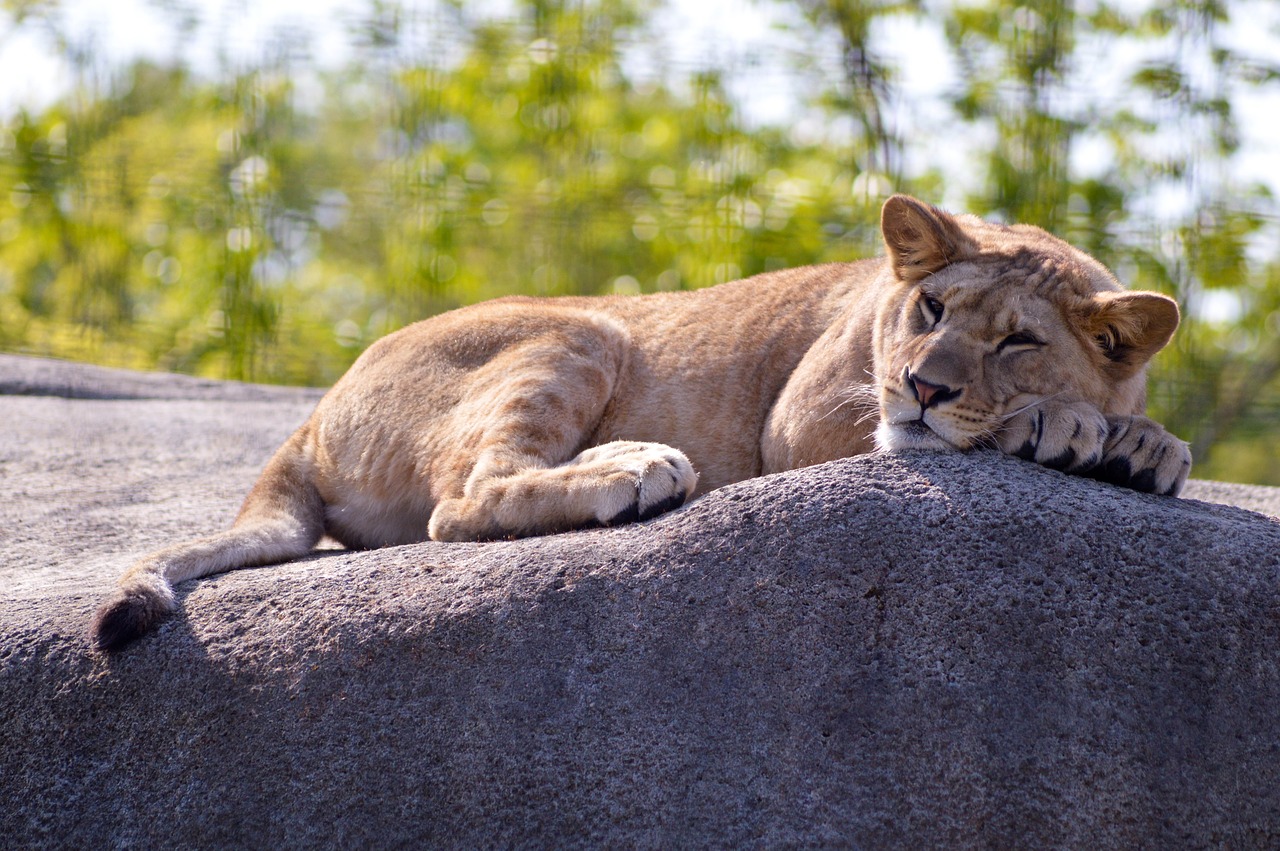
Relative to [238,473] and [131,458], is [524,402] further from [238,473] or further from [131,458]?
[131,458]

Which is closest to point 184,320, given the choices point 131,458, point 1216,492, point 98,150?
point 98,150

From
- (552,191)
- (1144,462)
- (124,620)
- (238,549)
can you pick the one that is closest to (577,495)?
(238,549)

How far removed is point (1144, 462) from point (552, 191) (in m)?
6.57

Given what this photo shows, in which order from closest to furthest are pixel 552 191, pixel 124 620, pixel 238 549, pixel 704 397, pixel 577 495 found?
pixel 124 620 < pixel 577 495 < pixel 238 549 < pixel 704 397 < pixel 552 191

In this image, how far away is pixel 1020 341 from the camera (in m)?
3.27

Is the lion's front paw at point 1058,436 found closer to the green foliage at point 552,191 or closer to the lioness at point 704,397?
the lioness at point 704,397

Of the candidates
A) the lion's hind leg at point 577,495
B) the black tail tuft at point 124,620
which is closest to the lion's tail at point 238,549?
the black tail tuft at point 124,620

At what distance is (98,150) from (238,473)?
483cm

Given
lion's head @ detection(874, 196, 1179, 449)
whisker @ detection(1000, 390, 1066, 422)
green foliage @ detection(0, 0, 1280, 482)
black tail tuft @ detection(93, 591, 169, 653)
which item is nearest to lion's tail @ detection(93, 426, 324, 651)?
black tail tuft @ detection(93, 591, 169, 653)

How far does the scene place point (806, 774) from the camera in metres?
2.59

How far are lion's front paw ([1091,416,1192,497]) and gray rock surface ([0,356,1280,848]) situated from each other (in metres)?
0.11

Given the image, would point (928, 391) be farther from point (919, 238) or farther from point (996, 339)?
point (919, 238)

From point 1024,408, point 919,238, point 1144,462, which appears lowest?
point 1144,462

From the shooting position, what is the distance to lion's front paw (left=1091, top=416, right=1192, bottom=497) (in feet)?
10.2
